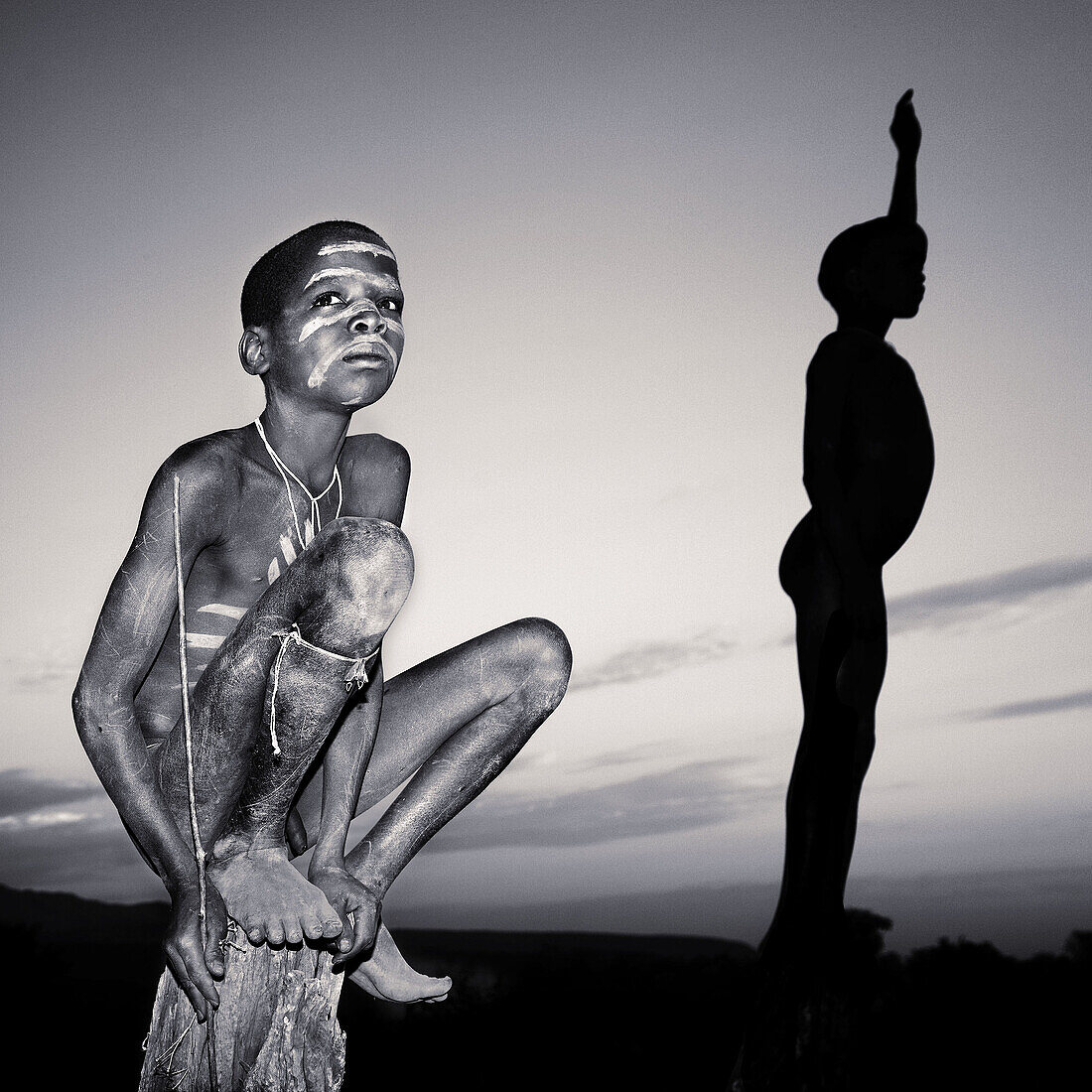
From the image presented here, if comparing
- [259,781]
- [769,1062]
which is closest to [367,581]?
[259,781]

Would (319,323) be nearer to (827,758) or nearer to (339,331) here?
(339,331)

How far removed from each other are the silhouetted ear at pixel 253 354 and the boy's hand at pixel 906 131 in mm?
2448

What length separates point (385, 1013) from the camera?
3816mm

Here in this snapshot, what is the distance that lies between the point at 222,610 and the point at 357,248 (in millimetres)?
947

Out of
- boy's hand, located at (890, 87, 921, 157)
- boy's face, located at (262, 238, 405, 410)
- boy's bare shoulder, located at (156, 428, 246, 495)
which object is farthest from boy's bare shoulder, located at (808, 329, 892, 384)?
boy's bare shoulder, located at (156, 428, 246, 495)

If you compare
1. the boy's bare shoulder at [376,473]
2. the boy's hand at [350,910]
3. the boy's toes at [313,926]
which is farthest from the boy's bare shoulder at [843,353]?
the boy's toes at [313,926]

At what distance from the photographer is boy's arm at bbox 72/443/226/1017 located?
2746 millimetres

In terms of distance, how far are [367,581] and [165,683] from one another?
0.81 metres

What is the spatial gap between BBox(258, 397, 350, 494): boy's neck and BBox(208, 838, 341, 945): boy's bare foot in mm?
934

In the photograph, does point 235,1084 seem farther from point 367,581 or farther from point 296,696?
point 367,581

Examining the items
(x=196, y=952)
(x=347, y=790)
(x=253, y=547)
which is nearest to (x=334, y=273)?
(x=253, y=547)

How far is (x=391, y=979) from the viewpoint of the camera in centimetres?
291

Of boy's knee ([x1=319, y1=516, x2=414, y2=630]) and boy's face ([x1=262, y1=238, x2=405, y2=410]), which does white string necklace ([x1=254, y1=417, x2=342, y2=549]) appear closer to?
boy's face ([x1=262, y1=238, x2=405, y2=410])

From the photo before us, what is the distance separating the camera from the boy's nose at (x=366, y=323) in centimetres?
312
